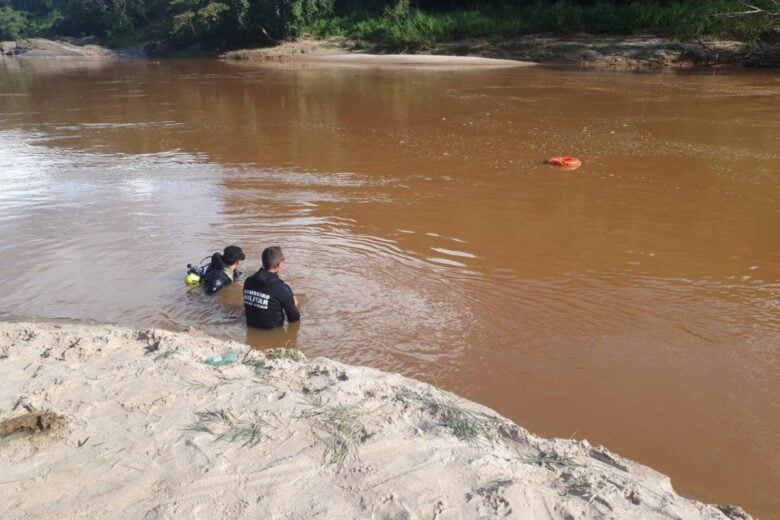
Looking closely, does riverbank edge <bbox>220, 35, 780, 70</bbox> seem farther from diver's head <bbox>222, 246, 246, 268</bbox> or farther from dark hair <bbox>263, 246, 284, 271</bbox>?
dark hair <bbox>263, 246, 284, 271</bbox>

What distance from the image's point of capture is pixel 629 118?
15.5 metres

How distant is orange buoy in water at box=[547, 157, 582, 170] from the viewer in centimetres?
1098

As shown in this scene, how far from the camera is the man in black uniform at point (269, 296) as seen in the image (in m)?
5.67

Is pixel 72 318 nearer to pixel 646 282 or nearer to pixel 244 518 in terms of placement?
pixel 244 518

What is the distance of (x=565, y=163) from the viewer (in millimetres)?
11008

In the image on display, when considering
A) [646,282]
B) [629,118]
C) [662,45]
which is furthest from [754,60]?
[646,282]

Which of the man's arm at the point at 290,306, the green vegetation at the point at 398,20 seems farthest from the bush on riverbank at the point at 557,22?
the man's arm at the point at 290,306

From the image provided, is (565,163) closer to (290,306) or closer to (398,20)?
(290,306)

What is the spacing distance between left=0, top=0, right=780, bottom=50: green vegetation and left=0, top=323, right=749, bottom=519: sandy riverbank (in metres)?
27.4

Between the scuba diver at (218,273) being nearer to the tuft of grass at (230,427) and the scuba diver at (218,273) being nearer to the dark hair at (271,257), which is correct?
the dark hair at (271,257)

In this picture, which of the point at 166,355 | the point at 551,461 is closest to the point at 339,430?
the point at 551,461

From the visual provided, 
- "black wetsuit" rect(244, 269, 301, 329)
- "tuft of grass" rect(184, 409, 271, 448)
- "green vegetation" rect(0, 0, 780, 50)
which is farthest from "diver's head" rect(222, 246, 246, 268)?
"green vegetation" rect(0, 0, 780, 50)

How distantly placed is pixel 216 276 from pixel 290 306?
1187mm

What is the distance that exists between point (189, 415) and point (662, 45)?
103 ft
